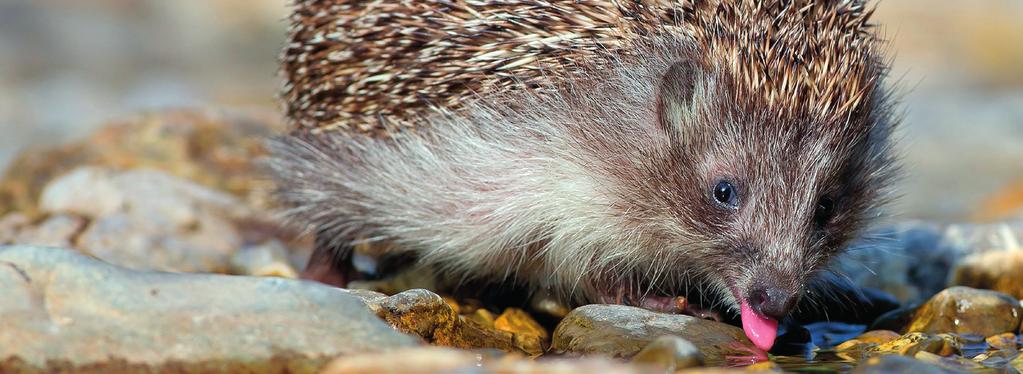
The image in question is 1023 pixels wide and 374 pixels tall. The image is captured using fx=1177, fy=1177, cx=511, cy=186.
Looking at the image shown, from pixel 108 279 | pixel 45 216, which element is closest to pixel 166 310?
pixel 108 279

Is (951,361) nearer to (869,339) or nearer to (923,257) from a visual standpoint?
(869,339)

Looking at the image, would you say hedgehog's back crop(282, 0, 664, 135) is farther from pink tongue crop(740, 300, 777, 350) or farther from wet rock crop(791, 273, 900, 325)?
wet rock crop(791, 273, 900, 325)

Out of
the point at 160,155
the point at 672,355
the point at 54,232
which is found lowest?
the point at 54,232

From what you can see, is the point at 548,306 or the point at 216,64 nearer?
the point at 548,306

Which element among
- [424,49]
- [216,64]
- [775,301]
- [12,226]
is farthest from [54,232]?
[216,64]

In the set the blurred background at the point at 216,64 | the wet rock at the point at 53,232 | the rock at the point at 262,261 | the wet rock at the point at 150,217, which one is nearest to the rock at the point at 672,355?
the rock at the point at 262,261

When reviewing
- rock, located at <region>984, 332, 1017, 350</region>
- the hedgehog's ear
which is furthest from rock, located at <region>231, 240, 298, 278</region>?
rock, located at <region>984, 332, 1017, 350</region>

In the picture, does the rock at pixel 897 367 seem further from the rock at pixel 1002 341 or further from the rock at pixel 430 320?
the rock at pixel 430 320
